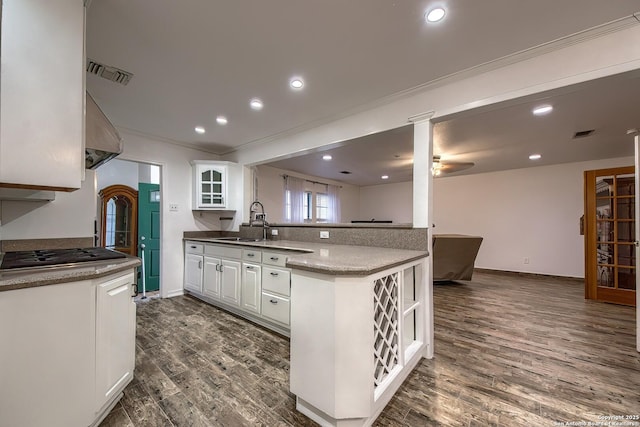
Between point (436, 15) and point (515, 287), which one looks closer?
point (436, 15)

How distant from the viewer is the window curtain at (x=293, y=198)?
6.06 m

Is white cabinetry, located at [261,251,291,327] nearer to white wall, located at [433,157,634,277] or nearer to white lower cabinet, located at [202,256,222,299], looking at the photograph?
white lower cabinet, located at [202,256,222,299]

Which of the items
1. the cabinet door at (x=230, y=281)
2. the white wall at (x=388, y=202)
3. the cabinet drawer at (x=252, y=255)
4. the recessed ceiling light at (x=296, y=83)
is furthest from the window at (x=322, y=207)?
the recessed ceiling light at (x=296, y=83)

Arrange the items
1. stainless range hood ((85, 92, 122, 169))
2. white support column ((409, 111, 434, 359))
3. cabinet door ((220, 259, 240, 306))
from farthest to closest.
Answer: cabinet door ((220, 259, 240, 306))
white support column ((409, 111, 434, 359))
stainless range hood ((85, 92, 122, 169))

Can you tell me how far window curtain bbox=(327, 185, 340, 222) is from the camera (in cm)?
722

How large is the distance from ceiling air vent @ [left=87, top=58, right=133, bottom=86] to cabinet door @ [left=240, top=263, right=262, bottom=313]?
2.04 meters

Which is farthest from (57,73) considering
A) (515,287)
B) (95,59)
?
(515,287)

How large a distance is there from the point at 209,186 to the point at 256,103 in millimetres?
1868

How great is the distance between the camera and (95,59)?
1.90 metres

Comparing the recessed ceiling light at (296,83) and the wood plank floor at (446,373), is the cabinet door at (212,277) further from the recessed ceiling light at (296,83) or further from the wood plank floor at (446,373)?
the recessed ceiling light at (296,83)

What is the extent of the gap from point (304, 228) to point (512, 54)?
8.31ft

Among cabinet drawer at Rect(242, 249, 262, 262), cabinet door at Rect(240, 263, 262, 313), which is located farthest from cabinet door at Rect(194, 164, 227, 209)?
cabinet door at Rect(240, 263, 262, 313)

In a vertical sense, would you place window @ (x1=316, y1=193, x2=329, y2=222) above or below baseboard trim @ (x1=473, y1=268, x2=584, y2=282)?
above

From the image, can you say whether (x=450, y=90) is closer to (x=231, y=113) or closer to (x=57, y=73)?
(x=231, y=113)
